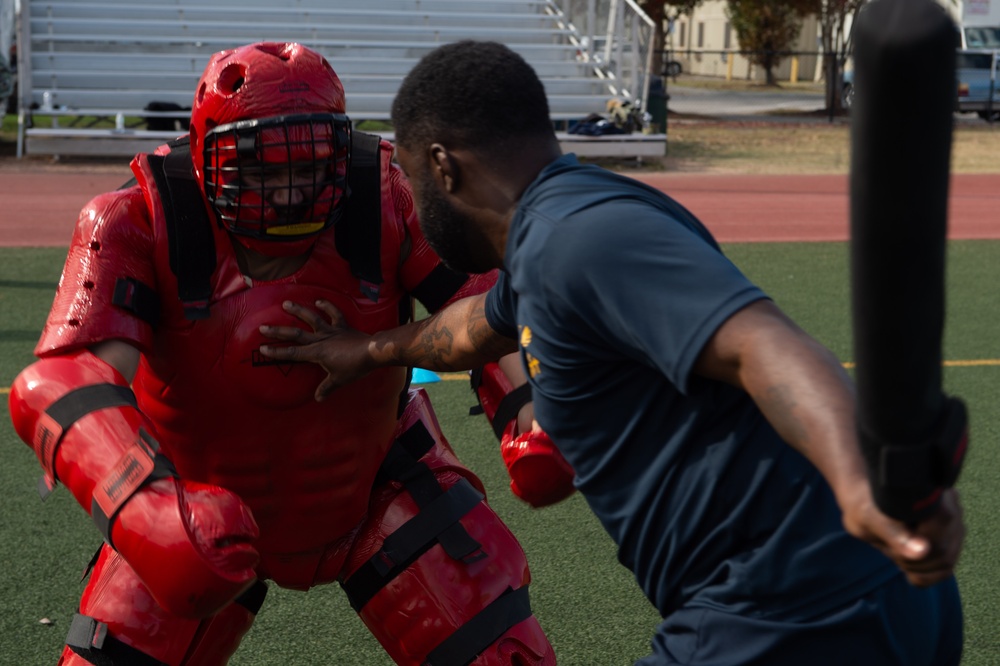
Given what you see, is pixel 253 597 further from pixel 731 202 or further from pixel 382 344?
pixel 731 202

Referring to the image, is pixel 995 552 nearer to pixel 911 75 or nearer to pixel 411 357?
pixel 411 357

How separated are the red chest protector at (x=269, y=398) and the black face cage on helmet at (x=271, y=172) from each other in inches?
6.2

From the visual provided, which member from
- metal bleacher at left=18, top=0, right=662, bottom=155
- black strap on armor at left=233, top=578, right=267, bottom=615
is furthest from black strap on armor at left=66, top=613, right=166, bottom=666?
metal bleacher at left=18, top=0, right=662, bottom=155

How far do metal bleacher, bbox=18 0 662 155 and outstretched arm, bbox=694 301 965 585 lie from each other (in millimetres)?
15171

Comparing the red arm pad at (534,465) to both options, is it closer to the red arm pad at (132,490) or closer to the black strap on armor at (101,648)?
the red arm pad at (132,490)

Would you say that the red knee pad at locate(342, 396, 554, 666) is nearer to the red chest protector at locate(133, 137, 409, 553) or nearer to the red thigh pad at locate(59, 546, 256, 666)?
the red chest protector at locate(133, 137, 409, 553)

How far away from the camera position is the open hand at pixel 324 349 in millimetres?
2793

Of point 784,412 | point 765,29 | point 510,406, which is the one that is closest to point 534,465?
point 510,406

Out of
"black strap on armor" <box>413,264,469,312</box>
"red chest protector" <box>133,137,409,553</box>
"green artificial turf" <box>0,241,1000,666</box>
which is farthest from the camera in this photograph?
"green artificial turf" <box>0,241,1000,666</box>

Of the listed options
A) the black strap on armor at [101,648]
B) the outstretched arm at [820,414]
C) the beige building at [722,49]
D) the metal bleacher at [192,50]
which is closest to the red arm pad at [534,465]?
the black strap on armor at [101,648]

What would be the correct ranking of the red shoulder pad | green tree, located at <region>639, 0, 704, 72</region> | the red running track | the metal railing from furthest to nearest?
green tree, located at <region>639, 0, 704, 72</region> → the metal railing → the red running track → the red shoulder pad

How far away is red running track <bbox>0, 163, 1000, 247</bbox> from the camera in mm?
11789

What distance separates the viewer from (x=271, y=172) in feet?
8.68

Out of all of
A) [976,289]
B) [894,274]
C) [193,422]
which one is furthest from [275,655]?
[976,289]
